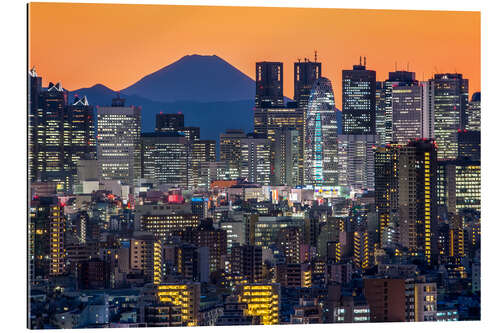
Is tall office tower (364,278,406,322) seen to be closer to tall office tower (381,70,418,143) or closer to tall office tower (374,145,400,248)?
tall office tower (374,145,400,248)

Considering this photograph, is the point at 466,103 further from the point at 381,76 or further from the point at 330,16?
the point at 330,16

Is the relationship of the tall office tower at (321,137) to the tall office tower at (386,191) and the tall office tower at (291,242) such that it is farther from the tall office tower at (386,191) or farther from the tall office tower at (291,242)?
the tall office tower at (291,242)

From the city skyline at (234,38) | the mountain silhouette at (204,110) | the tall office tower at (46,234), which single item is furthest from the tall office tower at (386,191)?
the tall office tower at (46,234)

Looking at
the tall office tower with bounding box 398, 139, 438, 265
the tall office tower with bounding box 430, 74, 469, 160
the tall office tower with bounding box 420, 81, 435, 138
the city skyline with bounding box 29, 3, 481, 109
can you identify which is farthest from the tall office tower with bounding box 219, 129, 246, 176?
the city skyline with bounding box 29, 3, 481, 109

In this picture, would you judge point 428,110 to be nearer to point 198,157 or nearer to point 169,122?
point 198,157

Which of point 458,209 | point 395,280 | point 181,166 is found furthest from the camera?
point 181,166
